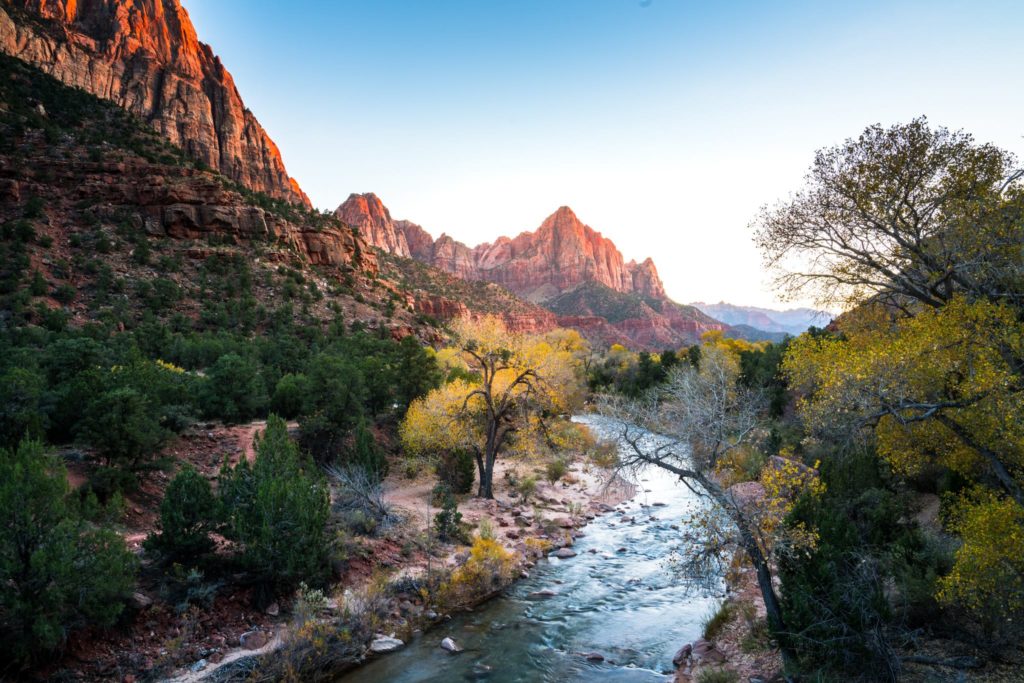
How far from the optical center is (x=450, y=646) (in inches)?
390

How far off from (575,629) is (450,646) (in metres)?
2.87

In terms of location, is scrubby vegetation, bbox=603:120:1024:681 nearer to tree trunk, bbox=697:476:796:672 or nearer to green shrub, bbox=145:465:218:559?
tree trunk, bbox=697:476:796:672

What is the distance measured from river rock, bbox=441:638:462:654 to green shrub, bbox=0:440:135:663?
225 inches

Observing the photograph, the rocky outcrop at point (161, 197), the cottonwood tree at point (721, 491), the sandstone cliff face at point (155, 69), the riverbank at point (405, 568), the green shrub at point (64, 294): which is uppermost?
the sandstone cliff face at point (155, 69)

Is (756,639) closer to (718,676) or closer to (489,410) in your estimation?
(718,676)

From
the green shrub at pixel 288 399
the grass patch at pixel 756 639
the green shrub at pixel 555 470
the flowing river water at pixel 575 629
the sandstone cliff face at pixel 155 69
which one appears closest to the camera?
the grass patch at pixel 756 639

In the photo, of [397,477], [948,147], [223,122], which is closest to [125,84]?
[223,122]

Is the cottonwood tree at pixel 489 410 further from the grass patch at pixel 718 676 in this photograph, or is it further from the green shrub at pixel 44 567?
the green shrub at pixel 44 567

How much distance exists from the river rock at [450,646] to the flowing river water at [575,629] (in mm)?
117

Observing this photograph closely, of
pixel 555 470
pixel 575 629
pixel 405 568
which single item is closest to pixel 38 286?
pixel 405 568

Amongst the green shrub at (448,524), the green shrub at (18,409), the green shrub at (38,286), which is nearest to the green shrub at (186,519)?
the green shrub at (18,409)

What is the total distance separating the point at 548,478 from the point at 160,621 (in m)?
16.9

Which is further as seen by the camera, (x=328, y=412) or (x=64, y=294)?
(x=64, y=294)

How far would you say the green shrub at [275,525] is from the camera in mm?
9984
